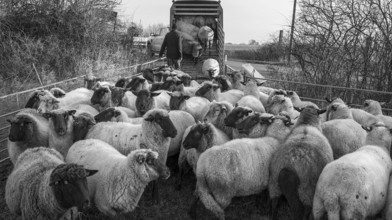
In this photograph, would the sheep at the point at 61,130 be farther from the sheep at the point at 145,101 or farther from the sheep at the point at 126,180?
the sheep at the point at 145,101

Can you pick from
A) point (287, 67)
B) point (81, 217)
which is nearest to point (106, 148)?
point (81, 217)

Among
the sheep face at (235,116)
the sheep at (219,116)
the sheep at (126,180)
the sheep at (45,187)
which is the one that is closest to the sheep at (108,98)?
the sheep at (219,116)

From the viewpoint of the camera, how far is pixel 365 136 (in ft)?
19.1

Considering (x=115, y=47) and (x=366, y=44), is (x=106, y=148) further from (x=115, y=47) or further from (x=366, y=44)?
(x=115, y=47)

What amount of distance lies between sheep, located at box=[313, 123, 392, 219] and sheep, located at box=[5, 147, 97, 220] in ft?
8.78

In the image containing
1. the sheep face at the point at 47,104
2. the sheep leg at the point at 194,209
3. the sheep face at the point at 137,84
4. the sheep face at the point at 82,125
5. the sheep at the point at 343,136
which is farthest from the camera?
the sheep face at the point at 137,84

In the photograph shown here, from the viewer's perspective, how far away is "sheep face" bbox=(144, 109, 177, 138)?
546 centimetres

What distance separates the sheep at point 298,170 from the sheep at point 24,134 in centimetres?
384

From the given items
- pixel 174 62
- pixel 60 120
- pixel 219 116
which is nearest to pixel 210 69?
pixel 174 62

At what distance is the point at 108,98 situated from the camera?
748 cm

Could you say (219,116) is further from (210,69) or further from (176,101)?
(210,69)

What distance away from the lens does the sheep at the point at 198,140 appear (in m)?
5.40

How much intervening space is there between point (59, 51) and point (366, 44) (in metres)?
11.1

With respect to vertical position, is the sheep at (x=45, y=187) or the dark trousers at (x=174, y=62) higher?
the dark trousers at (x=174, y=62)
